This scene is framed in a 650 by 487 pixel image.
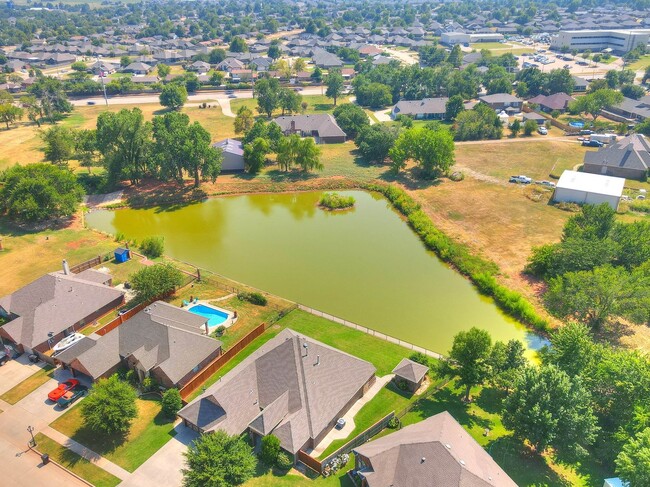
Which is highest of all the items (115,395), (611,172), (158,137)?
A: (158,137)

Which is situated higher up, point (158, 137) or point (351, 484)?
point (158, 137)

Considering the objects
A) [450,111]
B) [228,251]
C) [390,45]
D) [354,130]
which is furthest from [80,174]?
[390,45]

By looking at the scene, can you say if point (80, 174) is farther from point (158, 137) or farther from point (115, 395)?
point (115, 395)

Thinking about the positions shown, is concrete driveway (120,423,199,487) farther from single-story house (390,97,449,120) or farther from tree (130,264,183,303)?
single-story house (390,97,449,120)

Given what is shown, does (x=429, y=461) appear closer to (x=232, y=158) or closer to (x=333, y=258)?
(x=333, y=258)

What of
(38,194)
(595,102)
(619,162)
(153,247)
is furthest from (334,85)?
(153,247)

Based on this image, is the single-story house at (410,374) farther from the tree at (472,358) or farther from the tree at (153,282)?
the tree at (153,282)

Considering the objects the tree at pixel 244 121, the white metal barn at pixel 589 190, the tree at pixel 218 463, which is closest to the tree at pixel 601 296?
the white metal barn at pixel 589 190
